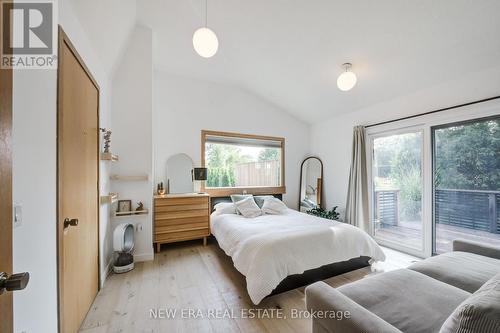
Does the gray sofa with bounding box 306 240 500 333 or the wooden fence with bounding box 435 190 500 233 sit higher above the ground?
the wooden fence with bounding box 435 190 500 233

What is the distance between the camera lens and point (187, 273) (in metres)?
2.51

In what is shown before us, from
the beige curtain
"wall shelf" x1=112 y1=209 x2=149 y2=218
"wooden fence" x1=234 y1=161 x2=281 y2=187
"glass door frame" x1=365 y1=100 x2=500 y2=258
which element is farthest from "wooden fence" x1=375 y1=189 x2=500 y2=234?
"wall shelf" x1=112 y1=209 x2=149 y2=218

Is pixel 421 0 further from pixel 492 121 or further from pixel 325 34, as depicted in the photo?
pixel 492 121

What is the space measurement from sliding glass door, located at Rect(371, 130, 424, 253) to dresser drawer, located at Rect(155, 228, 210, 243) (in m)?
2.99

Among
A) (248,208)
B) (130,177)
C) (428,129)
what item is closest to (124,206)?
(130,177)

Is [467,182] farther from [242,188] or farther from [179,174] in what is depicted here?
[179,174]

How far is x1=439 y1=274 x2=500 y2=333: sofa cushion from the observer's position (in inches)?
26.0

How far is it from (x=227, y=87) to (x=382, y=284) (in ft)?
13.0

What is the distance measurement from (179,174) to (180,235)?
3.51 feet

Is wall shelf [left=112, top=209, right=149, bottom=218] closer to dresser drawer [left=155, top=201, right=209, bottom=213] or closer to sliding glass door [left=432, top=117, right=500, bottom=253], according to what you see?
dresser drawer [left=155, top=201, right=209, bottom=213]

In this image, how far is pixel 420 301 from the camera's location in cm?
122

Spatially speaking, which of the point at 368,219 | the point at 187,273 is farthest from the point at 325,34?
the point at 187,273

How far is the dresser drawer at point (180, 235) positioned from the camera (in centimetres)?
312

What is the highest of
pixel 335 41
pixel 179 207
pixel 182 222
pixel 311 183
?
pixel 335 41
